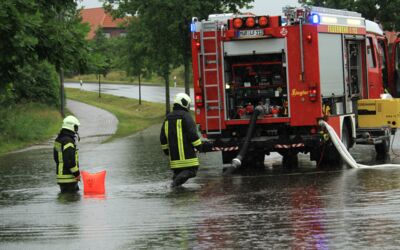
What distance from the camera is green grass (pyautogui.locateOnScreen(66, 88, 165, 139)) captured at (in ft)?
103

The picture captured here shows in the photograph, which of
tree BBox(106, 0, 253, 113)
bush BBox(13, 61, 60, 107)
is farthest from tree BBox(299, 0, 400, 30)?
bush BBox(13, 61, 60, 107)

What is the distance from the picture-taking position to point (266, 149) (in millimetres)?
Result: 13969

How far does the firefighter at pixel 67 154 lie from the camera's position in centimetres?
1152

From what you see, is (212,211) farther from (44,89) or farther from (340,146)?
(44,89)

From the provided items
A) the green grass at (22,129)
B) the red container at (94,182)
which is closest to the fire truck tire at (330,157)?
the red container at (94,182)

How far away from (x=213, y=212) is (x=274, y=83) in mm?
5503

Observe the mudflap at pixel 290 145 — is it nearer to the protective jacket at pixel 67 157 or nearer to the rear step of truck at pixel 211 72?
the rear step of truck at pixel 211 72

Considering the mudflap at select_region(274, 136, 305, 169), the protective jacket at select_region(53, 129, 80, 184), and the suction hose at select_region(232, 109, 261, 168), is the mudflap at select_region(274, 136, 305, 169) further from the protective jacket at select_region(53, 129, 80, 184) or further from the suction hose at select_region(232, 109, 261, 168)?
the protective jacket at select_region(53, 129, 80, 184)

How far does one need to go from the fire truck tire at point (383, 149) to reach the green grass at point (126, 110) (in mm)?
12734

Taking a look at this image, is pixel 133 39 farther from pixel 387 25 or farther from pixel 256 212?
pixel 256 212

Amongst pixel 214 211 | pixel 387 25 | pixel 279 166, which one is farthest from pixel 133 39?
pixel 214 211

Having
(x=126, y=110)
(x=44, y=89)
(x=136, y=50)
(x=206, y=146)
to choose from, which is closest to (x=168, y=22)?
(x=136, y=50)

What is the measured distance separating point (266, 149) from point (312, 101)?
122cm

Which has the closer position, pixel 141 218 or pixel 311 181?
pixel 141 218
